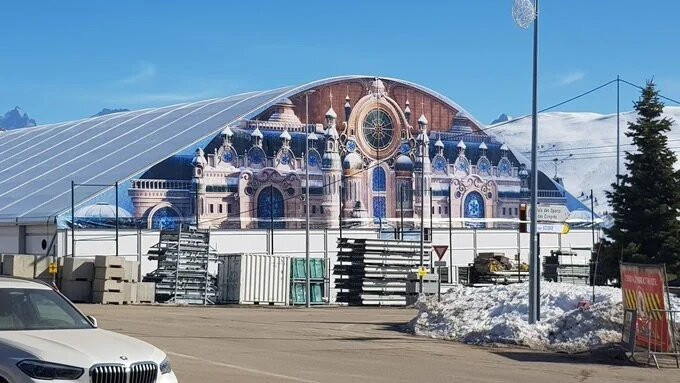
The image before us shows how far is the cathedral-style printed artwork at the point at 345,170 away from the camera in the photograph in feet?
200

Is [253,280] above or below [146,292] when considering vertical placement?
above

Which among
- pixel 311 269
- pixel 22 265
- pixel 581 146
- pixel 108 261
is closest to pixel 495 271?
pixel 311 269

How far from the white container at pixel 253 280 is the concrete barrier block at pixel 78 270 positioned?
710cm

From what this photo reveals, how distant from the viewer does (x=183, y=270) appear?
47.5m

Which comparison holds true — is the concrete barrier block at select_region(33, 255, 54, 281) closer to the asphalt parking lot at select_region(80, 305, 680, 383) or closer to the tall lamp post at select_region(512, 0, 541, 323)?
the asphalt parking lot at select_region(80, 305, 680, 383)

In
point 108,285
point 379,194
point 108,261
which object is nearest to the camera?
point 108,285

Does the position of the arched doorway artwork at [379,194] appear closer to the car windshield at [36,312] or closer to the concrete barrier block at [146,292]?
the concrete barrier block at [146,292]

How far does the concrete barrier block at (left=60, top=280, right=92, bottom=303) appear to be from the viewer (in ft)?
143

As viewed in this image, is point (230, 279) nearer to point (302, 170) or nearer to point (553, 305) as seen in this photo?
point (302, 170)

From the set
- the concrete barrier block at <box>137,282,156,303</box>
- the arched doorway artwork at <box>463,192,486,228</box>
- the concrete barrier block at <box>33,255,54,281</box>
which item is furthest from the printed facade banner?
the arched doorway artwork at <box>463,192,486,228</box>

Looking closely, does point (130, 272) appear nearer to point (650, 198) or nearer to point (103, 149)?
point (650, 198)

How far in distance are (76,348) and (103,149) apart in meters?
59.6

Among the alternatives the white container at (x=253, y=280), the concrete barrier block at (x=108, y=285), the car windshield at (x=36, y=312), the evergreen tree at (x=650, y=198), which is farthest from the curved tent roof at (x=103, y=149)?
the car windshield at (x=36, y=312)

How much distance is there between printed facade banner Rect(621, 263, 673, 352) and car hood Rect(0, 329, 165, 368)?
35.7 ft
